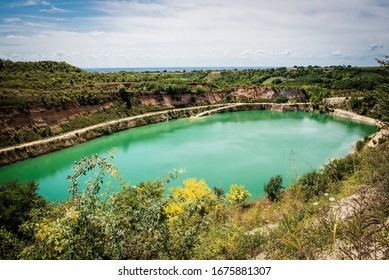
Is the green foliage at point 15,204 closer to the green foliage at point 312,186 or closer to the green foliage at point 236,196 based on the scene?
the green foliage at point 236,196

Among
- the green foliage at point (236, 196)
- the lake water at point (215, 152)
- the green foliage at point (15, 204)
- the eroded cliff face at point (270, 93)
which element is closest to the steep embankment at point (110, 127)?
the lake water at point (215, 152)

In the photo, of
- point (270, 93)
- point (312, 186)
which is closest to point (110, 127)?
point (312, 186)

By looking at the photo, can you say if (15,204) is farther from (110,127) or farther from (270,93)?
(270,93)

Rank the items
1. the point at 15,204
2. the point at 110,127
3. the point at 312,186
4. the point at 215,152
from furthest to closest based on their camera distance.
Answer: the point at 110,127, the point at 215,152, the point at 15,204, the point at 312,186

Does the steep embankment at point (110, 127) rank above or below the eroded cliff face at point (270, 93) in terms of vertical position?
below

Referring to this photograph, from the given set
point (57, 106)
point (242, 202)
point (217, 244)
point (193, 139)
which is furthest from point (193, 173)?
point (57, 106)

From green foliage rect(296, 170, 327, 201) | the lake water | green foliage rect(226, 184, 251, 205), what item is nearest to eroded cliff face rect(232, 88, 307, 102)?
the lake water
